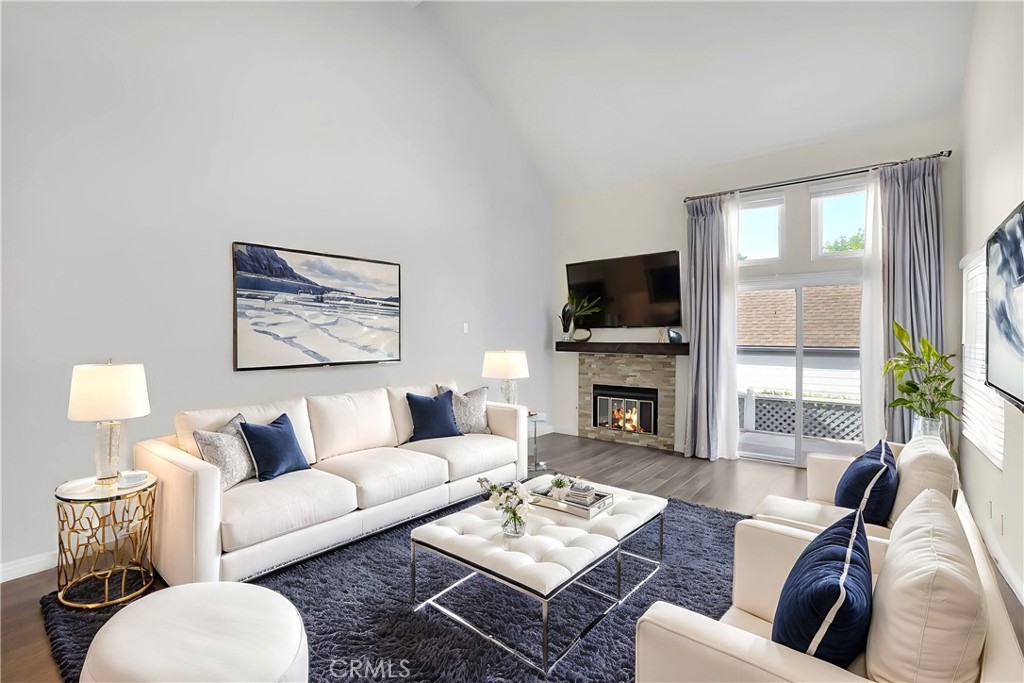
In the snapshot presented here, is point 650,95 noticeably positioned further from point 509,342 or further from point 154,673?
point 154,673

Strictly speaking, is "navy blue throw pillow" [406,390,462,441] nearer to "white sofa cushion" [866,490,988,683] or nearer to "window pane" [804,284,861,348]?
"white sofa cushion" [866,490,988,683]

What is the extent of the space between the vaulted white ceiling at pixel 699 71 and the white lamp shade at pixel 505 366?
267cm

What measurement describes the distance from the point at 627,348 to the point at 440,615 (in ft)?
13.3

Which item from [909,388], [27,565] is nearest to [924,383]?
[909,388]

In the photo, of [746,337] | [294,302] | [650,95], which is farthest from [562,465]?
[650,95]

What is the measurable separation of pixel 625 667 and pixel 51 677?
222cm

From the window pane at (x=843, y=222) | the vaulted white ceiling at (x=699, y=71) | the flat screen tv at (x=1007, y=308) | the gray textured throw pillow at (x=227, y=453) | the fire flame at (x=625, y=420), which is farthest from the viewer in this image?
the fire flame at (x=625, y=420)

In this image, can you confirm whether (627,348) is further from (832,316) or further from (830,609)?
(830,609)

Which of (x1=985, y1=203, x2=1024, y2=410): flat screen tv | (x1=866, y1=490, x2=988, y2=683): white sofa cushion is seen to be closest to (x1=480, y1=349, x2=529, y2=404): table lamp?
(x1=985, y1=203, x2=1024, y2=410): flat screen tv

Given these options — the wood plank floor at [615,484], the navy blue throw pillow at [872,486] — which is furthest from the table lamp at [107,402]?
the navy blue throw pillow at [872,486]

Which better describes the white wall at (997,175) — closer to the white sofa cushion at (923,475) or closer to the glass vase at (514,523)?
the white sofa cushion at (923,475)

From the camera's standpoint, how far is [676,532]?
3.34 m

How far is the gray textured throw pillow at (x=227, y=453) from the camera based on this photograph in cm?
290

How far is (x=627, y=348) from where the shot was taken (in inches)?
232
